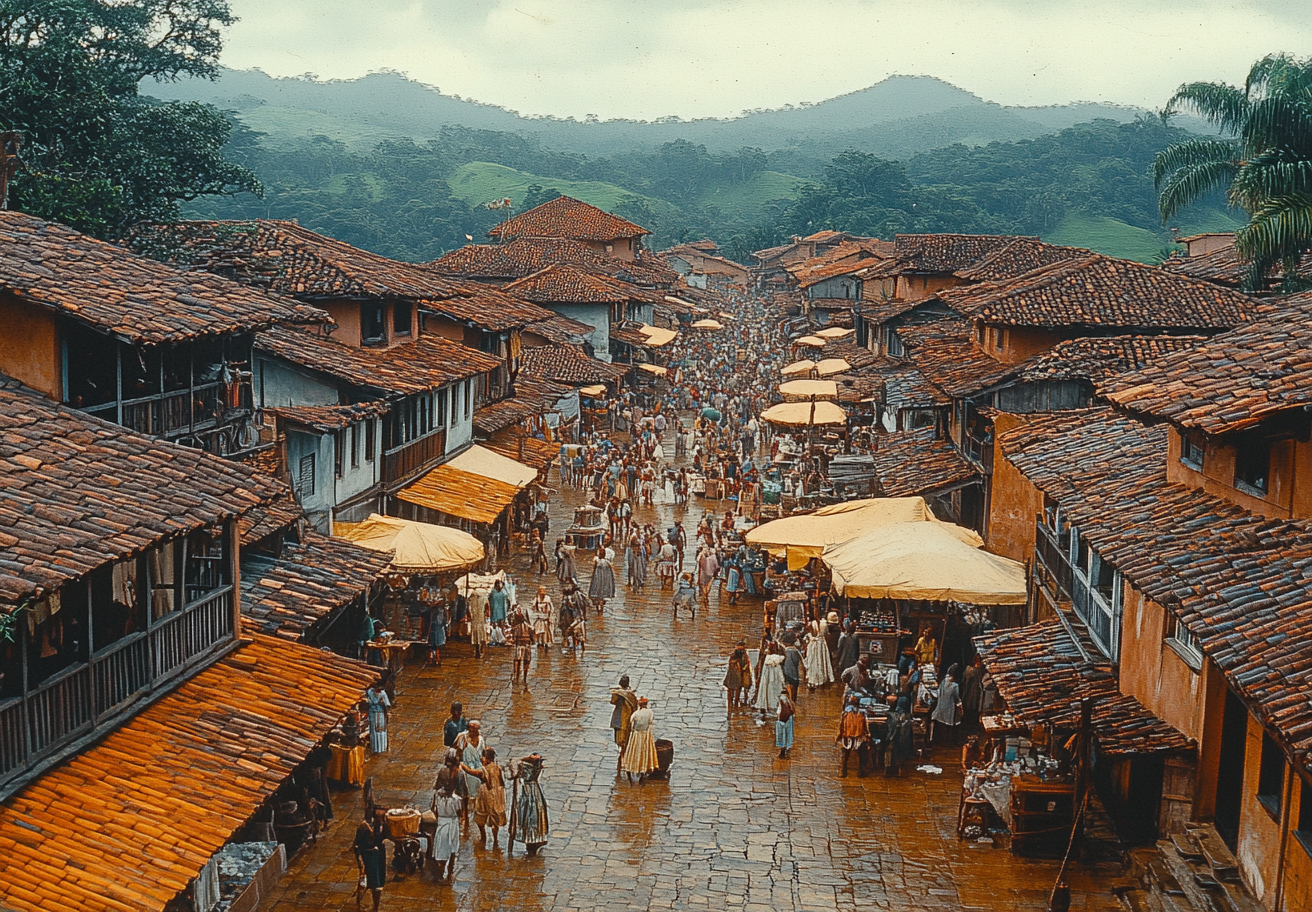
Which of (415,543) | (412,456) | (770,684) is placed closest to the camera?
(770,684)

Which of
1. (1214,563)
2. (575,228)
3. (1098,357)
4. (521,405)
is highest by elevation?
(575,228)

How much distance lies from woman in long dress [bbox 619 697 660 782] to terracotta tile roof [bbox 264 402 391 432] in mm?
7720

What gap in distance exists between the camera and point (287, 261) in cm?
2781

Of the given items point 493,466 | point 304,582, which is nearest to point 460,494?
point 493,466

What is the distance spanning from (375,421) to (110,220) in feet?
34.7

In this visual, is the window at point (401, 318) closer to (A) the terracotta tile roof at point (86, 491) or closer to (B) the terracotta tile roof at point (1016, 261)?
(A) the terracotta tile roof at point (86, 491)

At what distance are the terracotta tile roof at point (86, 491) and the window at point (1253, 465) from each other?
33.4ft

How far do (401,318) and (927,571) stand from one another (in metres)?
14.8

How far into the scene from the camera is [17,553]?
10.1m

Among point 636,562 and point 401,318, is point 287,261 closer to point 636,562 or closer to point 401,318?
point 401,318

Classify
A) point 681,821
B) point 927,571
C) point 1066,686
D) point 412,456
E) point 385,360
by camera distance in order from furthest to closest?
point 412,456 → point 385,360 → point 927,571 → point 681,821 → point 1066,686

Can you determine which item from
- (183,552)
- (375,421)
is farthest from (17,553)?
(375,421)

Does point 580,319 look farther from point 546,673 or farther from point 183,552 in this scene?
point 183,552

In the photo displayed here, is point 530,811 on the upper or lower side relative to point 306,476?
lower
